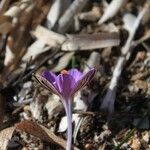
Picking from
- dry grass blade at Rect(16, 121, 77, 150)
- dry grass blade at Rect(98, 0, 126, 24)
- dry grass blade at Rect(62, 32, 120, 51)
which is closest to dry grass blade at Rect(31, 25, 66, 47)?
dry grass blade at Rect(62, 32, 120, 51)

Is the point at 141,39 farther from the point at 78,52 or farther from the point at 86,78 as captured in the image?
the point at 86,78

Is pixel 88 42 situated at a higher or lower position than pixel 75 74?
higher

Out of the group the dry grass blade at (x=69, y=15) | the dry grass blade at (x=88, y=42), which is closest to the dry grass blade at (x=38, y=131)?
the dry grass blade at (x=88, y=42)

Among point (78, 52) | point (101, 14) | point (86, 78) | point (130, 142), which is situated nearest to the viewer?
point (86, 78)

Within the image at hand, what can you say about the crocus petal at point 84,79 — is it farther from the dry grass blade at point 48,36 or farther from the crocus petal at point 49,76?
the dry grass blade at point 48,36

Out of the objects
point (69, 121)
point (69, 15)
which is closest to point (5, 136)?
point (69, 121)

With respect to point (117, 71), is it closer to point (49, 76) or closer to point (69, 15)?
Answer: point (69, 15)

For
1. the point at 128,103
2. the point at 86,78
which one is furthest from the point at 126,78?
the point at 86,78
